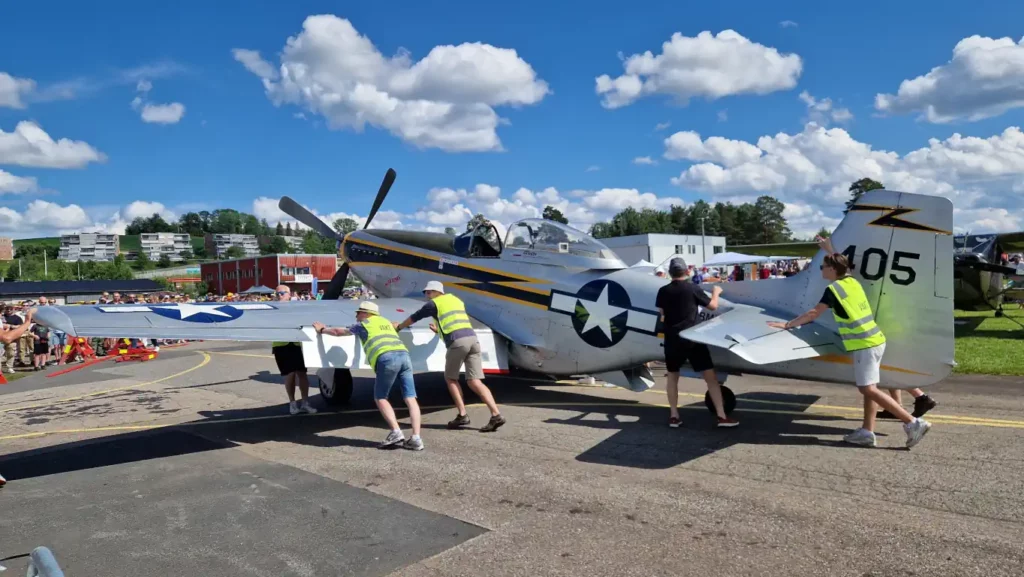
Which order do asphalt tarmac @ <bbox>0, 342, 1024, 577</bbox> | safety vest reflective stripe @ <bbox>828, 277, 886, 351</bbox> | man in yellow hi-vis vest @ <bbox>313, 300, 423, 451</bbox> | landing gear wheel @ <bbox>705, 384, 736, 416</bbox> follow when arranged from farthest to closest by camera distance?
landing gear wheel @ <bbox>705, 384, 736, 416</bbox> → man in yellow hi-vis vest @ <bbox>313, 300, 423, 451</bbox> → safety vest reflective stripe @ <bbox>828, 277, 886, 351</bbox> → asphalt tarmac @ <bbox>0, 342, 1024, 577</bbox>

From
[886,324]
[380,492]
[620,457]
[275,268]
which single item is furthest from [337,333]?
[275,268]

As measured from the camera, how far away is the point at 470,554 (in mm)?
3875

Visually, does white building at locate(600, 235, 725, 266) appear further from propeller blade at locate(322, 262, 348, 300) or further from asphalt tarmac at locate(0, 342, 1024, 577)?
asphalt tarmac at locate(0, 342, 1024, 577)

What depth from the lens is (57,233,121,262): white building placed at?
18150 cm

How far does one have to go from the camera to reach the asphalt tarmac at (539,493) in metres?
3.79

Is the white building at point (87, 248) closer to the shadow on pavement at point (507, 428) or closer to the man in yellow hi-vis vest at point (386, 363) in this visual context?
the shadow on pavement at point (507, 428)

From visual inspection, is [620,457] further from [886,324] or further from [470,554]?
[886,324]

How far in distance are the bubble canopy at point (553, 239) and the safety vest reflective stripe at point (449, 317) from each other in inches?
70.3

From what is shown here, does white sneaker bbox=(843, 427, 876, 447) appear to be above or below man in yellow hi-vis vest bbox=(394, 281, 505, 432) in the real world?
below

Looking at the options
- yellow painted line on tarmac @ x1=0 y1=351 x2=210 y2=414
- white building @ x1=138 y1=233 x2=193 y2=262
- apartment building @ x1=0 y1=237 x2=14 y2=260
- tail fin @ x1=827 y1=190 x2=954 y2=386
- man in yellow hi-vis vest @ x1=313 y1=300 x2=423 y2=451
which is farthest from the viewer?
white building @ x1=138 y1=233 x2=193 y2=262

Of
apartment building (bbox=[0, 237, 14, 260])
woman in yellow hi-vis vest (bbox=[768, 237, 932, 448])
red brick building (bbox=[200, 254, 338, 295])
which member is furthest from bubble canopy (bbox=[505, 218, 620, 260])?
apartment building (bbox=[0, 237, 14, 260])

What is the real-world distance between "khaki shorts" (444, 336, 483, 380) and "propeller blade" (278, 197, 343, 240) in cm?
748

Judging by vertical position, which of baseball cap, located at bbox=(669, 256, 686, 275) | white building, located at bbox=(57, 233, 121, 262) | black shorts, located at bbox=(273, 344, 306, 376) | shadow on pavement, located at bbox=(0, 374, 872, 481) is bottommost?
shadow on pavement, located at bbox=(0, 374, 872, 481)

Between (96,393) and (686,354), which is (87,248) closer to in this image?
(96,393)
